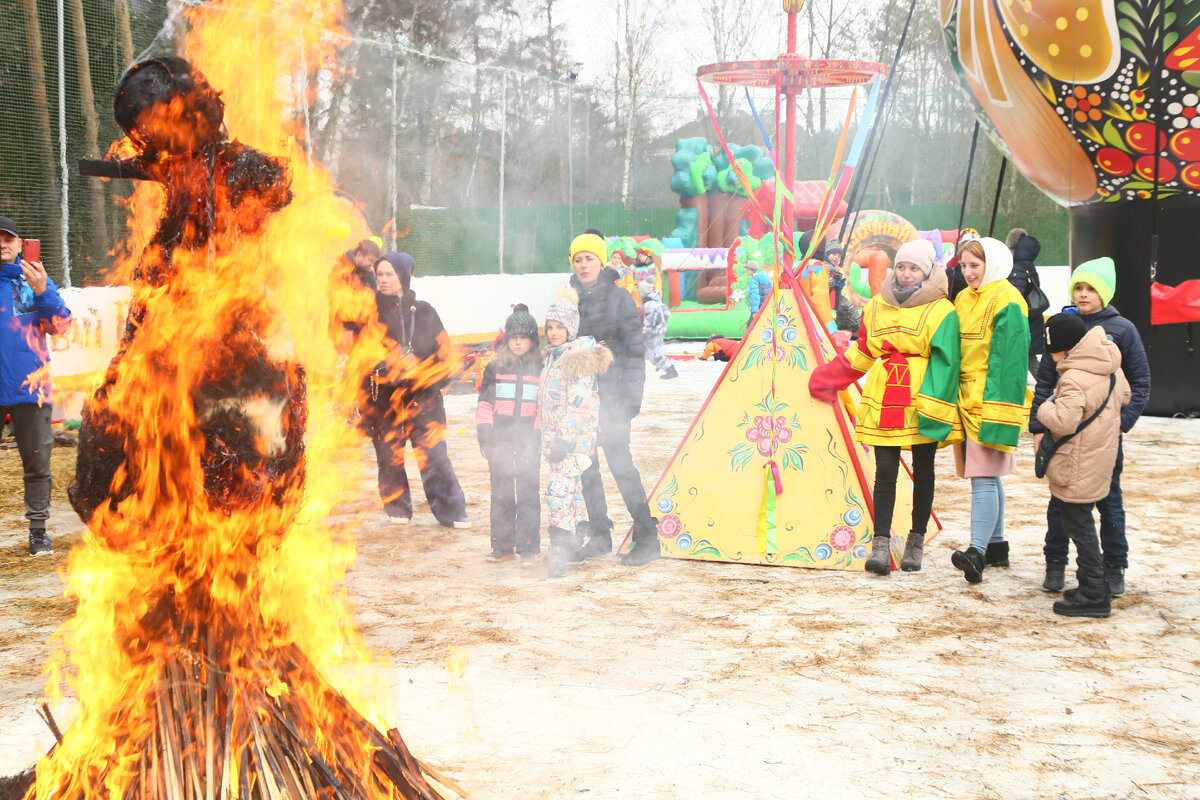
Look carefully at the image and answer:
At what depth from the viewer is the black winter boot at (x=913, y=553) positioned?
5.54 m

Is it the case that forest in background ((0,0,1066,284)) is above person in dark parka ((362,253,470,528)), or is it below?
above

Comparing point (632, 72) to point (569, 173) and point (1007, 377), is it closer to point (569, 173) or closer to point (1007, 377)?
point (569, 173)

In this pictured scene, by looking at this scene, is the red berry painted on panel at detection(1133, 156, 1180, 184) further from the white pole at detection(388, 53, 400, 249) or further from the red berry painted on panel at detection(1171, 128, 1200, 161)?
the white pole at detection(388, 53, 400, 249)

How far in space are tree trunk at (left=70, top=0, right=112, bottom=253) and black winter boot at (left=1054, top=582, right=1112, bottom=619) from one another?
349 inches

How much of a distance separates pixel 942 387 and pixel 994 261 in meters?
0.69

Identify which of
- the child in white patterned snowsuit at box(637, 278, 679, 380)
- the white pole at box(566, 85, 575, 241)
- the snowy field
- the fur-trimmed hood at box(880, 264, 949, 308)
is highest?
the white pole at box(566, 85, 575, 241)

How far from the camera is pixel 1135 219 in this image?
10.1m

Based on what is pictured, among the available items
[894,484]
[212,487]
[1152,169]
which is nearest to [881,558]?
[894,484]

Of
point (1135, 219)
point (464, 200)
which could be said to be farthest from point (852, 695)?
point (464, 200)

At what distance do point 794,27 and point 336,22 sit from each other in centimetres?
382

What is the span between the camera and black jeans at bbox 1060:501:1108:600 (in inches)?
186

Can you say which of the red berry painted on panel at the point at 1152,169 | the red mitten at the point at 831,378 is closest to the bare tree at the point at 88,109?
the red mitten at the point at 831,378

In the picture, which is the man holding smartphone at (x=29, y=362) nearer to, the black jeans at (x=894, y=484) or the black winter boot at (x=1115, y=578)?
the black jeans at (x=894, y=484)

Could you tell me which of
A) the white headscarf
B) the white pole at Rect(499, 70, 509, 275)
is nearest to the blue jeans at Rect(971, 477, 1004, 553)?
the white headscarf
